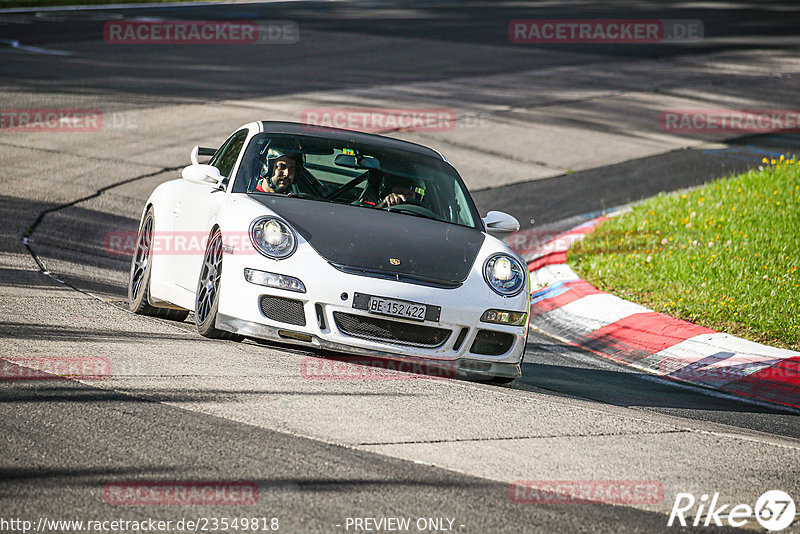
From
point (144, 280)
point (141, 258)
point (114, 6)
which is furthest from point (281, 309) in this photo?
point (114, 6)

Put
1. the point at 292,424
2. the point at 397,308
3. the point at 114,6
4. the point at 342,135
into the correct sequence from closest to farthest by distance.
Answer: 1. the point at 292,424
2. the point at 397,308
3. the point at 342,135
4. the point at 114,6

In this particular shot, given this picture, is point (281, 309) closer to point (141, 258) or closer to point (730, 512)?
point (141, 258)

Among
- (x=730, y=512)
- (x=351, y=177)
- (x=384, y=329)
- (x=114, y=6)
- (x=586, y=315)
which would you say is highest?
(x=114, y=6)

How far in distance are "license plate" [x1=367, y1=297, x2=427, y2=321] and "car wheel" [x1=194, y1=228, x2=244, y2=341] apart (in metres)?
0.99

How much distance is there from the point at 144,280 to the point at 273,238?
5.87 ft

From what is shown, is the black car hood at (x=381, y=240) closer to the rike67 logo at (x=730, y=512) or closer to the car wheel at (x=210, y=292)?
the car wheel at (x=210, y=292)

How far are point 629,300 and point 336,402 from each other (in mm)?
5060

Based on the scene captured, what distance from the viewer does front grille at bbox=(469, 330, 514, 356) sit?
258 inches

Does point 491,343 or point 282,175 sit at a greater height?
point 282,175

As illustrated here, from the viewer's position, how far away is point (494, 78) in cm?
2230

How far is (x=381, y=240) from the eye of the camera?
22.0 feet

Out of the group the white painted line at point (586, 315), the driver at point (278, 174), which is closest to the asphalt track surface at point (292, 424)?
the white painted line at point (586, 315)

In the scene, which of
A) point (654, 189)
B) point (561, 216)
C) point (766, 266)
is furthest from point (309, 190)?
point (654, 189)

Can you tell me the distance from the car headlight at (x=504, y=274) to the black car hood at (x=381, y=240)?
13 centimetres
